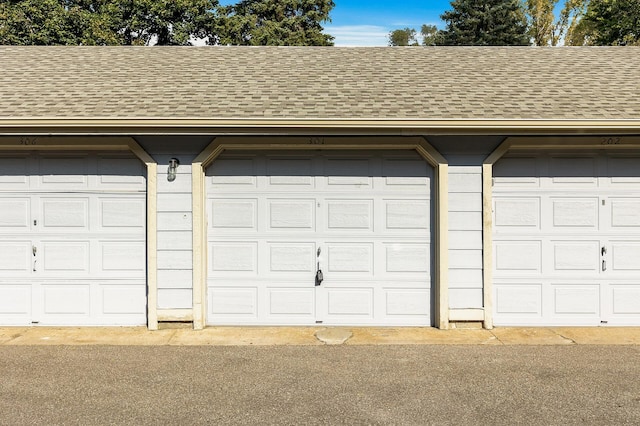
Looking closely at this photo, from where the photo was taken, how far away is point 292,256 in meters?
7.34

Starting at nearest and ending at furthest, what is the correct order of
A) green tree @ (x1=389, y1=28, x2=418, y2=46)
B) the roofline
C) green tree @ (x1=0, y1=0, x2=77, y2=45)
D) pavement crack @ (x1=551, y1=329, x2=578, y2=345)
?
pavement crack @ (x1=551, y1=329, x2=578, y2=345)
the roofline
green tree @ (x1=0, y1=0, x2=77, y2=45)
green tree @ (x1=389, y1=28, x2=418, y2=46)

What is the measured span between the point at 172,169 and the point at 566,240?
20.3 feet

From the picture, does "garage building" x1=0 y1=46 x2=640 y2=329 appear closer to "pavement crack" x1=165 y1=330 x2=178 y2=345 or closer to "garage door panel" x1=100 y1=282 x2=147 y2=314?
"garage door panel" x1=100 y1=282 x2=147 y2=314

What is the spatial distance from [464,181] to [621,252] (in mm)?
2721

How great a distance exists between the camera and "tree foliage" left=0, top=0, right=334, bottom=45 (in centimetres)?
2233

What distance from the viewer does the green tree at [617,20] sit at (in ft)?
69.2

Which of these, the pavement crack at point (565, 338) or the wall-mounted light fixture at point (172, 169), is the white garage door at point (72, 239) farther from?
the pavement crack at point (565, 338)

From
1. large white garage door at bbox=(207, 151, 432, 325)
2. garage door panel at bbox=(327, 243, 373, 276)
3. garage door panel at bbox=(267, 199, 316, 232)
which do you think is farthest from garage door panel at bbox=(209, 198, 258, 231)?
garage door panel at bbox=(327, 243, 373, 276)

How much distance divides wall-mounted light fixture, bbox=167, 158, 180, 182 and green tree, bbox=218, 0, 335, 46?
933 inches

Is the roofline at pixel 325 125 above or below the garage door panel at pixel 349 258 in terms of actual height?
above

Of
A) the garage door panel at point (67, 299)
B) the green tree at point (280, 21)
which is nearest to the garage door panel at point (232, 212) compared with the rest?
the garage door panel at point (67, 299)

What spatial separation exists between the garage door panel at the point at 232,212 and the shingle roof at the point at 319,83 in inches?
52.9

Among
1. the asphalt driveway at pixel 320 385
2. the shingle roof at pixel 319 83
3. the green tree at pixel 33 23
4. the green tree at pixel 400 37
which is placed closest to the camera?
the asphalt driveway at pixel 320 385

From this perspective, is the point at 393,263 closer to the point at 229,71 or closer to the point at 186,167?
the point at 186,167
